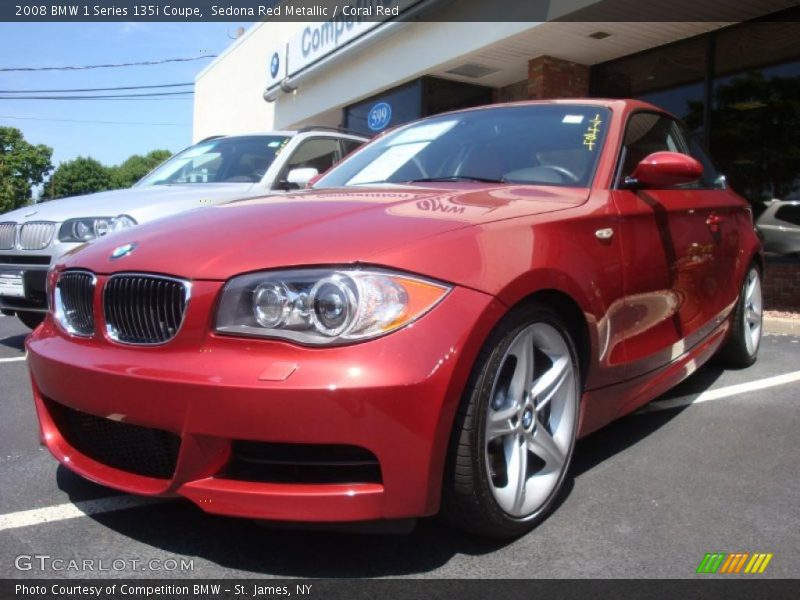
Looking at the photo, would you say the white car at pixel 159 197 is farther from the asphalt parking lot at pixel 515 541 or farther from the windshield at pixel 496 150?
the asphalt parking lot at pixel 515 541

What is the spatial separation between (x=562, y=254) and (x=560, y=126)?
106cm

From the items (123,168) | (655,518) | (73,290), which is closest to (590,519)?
(655,518)

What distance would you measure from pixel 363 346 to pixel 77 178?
291 feet

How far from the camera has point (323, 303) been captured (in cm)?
181

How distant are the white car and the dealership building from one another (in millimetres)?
3644

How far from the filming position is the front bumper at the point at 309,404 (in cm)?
169

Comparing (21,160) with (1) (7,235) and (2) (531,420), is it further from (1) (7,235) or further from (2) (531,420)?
(2) (531,420)

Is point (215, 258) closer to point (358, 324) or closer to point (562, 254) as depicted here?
point (358, 324)

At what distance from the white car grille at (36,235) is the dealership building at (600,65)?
5708 millimetres

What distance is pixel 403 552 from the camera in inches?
80.2

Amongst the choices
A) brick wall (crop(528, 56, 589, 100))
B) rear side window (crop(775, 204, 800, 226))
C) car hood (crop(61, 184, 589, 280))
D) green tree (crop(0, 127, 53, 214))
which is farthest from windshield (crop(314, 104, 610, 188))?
green tree (crop(0, 127, 53, 214))

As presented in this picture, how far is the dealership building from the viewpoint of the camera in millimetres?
7422

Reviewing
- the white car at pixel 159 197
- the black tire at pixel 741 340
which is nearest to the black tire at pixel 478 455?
the white car at pixel 159 197

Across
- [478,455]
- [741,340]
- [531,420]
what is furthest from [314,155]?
[478,455]
